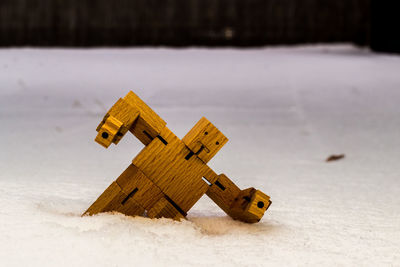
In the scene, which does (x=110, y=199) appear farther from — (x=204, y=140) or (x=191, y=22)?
(x=191, y=22)

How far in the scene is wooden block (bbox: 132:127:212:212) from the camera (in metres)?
1.54

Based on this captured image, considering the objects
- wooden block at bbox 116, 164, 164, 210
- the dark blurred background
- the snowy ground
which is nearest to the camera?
the snowy ground

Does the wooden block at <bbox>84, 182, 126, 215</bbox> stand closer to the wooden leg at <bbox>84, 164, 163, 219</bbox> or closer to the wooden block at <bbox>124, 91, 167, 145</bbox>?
the wooden leg at <bbox>84, 164, 163, 219</bbox>

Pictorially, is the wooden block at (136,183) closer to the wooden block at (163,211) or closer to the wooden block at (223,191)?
the wooden block at (163,211)

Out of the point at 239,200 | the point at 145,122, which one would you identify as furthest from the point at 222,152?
the point at 145,122

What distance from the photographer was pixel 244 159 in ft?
9.52

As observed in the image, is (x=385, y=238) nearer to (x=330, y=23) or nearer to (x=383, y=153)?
(x=383, y=153)

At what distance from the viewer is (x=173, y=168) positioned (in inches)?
61.1

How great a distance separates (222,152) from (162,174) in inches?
60.6

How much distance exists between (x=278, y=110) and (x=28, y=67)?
2199 millimetres

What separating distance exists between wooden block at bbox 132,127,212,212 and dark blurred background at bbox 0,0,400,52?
4445mm

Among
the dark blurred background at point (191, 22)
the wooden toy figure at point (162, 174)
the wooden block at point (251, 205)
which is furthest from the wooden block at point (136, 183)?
the dark blurred background at point (191, 22)

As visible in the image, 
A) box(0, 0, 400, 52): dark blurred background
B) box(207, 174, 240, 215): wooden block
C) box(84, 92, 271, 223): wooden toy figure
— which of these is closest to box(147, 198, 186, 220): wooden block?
box(84, 92, 271, 223): wooden toy figure

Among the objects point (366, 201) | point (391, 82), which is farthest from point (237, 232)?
point (391, 82)
